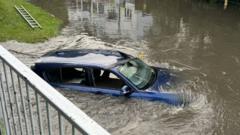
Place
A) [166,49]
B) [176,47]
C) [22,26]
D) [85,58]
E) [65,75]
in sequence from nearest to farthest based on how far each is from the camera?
1. [85,58]
2. [65,75]
3. [166,49]
4. [176,47]
5. [22,26]

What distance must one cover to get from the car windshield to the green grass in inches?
301

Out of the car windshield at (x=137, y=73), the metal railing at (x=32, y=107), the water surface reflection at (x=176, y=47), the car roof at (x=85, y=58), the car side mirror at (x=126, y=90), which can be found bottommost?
the water surface reflection at (x=176, y=47)

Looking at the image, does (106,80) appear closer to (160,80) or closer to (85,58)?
(85,58)

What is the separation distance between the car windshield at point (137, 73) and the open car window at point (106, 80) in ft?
0.80

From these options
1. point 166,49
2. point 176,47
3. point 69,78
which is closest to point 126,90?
point 69,78

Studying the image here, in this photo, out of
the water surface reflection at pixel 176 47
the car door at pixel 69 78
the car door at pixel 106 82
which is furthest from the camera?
the car door at pixel 69 78

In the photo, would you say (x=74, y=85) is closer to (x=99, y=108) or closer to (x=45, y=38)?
(x=99, y=108)

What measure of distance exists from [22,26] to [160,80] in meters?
10.5

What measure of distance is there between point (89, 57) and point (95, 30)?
377 inches

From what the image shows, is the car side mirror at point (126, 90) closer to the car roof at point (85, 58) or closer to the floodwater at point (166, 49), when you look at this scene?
the floodwater at point (166, 49)

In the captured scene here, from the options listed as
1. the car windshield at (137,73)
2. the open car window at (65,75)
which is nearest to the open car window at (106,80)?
the car windshield at (137,73)

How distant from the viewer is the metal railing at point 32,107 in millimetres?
1648

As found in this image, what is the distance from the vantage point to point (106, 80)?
322 inches

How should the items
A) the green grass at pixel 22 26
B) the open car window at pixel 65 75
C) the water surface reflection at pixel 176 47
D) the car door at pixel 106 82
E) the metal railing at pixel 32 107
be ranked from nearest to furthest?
the metal railing at pixel 32 107 < the water surface reflection at pixel 176 47 < the car door at pixel 106 82 < the open car window at pixel 65 75 < the green grass at pixel 22 26
